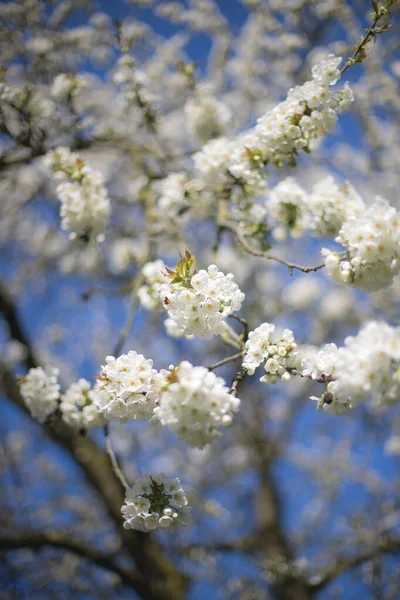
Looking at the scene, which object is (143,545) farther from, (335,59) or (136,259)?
(335,59)

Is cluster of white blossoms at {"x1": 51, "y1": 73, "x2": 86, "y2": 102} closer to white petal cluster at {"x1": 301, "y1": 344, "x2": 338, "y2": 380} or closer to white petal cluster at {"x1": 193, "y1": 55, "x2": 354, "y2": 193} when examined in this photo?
white petal cluster at {"x1": 193, "y1": 55, "x2": 354, "y2": 193}

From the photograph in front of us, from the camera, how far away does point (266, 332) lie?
1912 mm

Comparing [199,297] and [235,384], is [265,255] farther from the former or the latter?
[235,384]

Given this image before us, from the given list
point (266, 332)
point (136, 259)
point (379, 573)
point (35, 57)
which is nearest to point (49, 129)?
point (35, 57)

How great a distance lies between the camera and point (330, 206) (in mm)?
2547

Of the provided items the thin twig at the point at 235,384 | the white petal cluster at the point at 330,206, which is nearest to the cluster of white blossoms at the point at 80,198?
the white petal cluster at the point at 330,206

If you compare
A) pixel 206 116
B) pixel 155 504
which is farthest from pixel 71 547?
pixel 206 116

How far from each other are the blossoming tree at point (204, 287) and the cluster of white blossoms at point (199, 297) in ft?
0.03

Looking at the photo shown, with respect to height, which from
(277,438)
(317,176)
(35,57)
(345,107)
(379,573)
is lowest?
(277,438)

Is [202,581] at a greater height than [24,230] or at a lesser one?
lesser

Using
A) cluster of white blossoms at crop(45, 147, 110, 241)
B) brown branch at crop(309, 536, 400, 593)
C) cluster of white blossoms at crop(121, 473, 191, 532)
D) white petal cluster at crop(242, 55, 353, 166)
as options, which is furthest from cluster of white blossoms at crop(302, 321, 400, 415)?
brown branch at crop(309, 536, 400, 593)

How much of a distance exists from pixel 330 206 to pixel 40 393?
2.13 meters

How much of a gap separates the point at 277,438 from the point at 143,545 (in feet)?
13.5

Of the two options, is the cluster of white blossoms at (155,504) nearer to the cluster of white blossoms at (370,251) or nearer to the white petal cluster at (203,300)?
the white petal cluster at (203,300)
